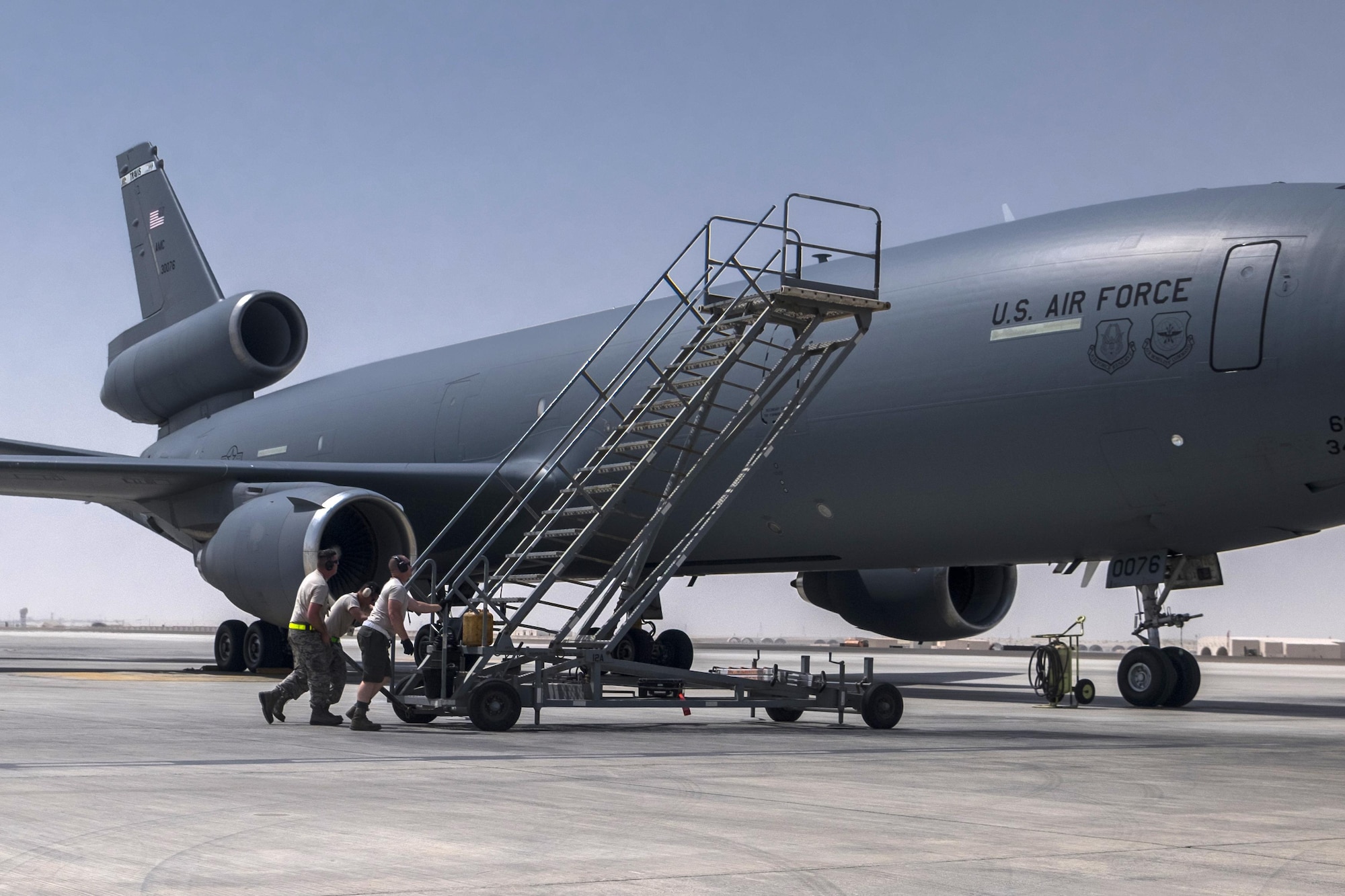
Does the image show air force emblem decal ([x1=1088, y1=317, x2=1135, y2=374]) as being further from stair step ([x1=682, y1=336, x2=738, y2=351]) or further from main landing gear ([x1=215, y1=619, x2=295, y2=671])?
main landing gear ([x1=215, y1=619, x2=295, y2=671])

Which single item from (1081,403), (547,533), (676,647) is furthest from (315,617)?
(676,647)

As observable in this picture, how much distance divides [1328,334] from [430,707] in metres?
7.21

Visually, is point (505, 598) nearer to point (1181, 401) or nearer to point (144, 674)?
point (1181, 401)

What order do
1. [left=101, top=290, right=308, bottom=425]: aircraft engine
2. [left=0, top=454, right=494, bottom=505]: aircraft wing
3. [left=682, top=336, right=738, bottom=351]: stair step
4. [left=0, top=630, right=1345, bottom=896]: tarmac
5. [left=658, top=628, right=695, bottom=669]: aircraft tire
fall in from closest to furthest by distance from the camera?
[left=0, top=630, right=1345, bottom=896]: tarmac → [left=682, top=336, right=738, bottom=351]: stair step → [left=0, top=454, right=494, bottom=505]: aircraft wing → [left=658, top=628, right=695, bottom=669]: aircraft tire → [left=101, top=290, right=308, bottom=425]: aircraft engine

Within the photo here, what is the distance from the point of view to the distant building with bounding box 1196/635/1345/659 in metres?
60.6

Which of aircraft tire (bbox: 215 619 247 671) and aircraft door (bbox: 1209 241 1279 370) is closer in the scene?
aircraft door (bbox: 1209 241 1279 370)

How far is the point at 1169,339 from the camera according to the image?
1158 cm

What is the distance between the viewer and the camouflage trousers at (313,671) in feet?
33.1

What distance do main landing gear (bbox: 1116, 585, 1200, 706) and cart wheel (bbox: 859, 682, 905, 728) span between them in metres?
3.18

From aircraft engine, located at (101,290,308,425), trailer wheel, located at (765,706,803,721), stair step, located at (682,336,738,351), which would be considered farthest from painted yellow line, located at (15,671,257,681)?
stair step, located at (682,336,738,351)

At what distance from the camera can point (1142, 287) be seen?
1184 cm

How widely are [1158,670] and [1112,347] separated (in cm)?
314

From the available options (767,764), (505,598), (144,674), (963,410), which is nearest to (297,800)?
(767,764)

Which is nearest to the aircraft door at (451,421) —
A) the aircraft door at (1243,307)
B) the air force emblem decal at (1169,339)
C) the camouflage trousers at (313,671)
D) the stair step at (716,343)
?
the stair step at (716,343)
